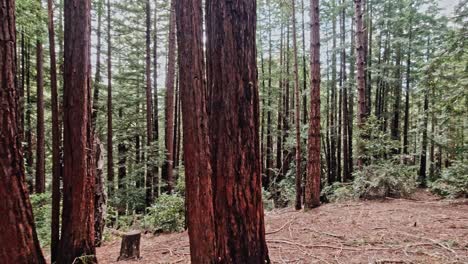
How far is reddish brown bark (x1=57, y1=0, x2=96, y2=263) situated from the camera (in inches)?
140

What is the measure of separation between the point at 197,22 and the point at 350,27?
595 inches

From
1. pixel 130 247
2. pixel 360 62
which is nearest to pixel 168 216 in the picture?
pixel 130 247

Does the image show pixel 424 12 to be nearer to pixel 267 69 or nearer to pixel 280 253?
pixel 267 69

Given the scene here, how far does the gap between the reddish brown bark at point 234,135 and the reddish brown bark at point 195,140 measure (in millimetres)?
133

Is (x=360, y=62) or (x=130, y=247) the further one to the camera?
(x=360, y=62)

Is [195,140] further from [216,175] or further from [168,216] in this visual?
[168,216]

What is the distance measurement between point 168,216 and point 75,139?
155 inches

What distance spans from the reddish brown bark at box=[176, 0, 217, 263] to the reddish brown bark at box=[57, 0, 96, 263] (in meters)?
1.75

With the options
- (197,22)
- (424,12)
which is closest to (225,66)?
(197,22)

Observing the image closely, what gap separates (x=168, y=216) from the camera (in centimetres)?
700

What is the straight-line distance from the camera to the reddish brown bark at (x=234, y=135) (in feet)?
8.75

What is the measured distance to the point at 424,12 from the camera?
13.5 m

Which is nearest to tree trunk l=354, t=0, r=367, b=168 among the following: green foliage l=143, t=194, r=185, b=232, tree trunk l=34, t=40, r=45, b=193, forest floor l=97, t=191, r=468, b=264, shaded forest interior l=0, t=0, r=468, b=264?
shaded forest interior l=0, t=0, r=468, b=264

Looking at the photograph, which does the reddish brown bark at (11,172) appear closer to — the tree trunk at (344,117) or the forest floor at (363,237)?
the forest floor at (363,237)
